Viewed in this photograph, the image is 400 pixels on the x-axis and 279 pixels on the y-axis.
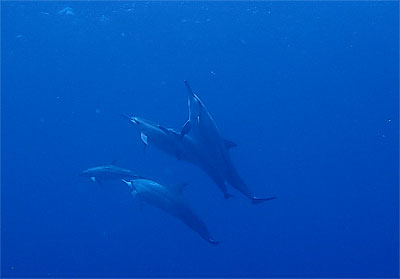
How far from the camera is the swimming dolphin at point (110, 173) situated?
9.70 m

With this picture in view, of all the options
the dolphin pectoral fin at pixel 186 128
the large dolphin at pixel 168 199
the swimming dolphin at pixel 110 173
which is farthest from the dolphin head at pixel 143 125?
the swimming dolphin at pixel 110 173

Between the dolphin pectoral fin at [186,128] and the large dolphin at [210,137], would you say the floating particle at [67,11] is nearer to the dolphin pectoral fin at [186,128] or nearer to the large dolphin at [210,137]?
the large dolphin at [210,137]

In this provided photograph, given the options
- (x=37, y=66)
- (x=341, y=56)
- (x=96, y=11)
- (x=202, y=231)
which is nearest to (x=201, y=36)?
(x=96, y=11)

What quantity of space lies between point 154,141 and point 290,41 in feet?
53.1

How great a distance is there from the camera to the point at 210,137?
23.1 feet

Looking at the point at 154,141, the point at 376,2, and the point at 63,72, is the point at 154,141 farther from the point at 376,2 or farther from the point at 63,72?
the point at 376,2

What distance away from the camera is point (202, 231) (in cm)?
870

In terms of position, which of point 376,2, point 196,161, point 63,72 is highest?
point 376,2

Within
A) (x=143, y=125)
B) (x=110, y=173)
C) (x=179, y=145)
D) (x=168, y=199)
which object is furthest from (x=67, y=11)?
(x=179, y=145)

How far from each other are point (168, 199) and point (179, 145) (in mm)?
1616

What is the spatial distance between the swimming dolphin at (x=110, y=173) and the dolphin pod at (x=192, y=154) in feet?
3.19

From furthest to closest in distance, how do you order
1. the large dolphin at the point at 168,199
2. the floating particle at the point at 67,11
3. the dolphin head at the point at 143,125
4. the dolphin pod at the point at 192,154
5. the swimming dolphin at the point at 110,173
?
the floating particle at the point at 67,11 < the swimming dolphin at the point at 110,173 < the large dolphin at the point at 168,199 < the dolphin head at the point at 143,125 < the dolphin pod at the point at 192,154

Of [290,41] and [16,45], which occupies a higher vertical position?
[290,41]

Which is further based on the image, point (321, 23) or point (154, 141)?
point (321, 23)
